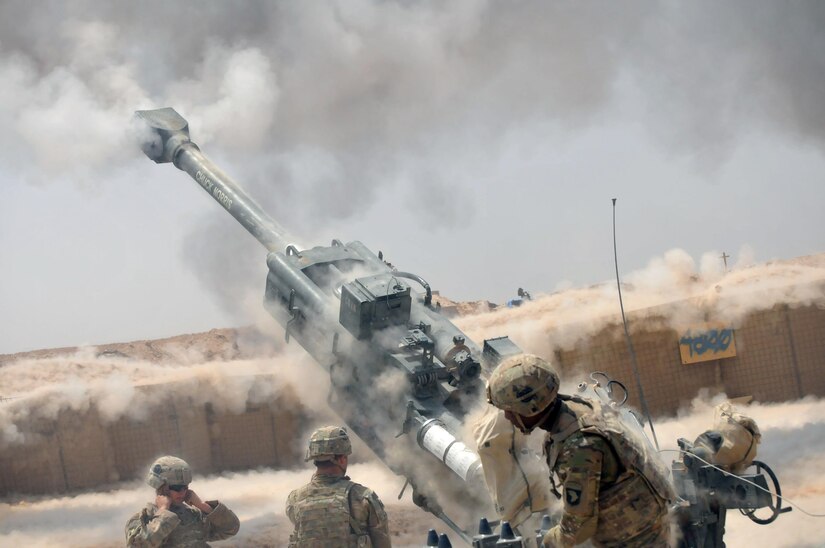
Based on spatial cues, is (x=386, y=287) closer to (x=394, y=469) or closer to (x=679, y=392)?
(x=394, y=469)

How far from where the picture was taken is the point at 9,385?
656 inches

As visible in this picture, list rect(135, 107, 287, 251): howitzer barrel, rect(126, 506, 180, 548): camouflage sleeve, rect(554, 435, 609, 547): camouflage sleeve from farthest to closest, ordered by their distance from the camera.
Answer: rect(135, 107, 287, 251): howitzer barrel
rect(126, 506, 180, 548): camouflage sleeve
rect(554, 435, 609, 547): camouflage sleeve

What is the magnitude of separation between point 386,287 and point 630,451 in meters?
5.14

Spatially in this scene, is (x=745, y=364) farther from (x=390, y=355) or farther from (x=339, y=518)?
(x=339, y=518)

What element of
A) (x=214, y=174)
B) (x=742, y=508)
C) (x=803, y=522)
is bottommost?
(x=803, y=522)

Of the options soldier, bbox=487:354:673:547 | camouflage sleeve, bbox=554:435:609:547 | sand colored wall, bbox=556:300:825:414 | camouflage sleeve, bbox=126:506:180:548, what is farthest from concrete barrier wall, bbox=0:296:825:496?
camouflage sleeve, bbox=554:435:609:547

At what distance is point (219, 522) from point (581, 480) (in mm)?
3062

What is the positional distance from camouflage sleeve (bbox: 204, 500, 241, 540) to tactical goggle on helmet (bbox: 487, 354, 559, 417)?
276cm

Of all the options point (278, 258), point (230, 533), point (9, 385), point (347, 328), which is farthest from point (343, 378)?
point (9, 385)

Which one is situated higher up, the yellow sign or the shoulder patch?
the yellow sign

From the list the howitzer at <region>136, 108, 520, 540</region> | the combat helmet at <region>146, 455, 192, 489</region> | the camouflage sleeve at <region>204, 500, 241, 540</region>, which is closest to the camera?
the combat helmet at <region>146, 455, 192, 489</region>

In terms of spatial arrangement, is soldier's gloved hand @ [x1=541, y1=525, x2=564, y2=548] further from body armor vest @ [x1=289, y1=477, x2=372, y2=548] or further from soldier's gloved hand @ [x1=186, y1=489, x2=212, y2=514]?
soldier's gloved hand @ [x1=186, y1=489, x2=212, y2=514]

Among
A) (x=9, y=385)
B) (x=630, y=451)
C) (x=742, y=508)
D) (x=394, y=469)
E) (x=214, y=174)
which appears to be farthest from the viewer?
(x=9, y=385)

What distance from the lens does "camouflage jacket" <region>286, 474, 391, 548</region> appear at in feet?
19.6
